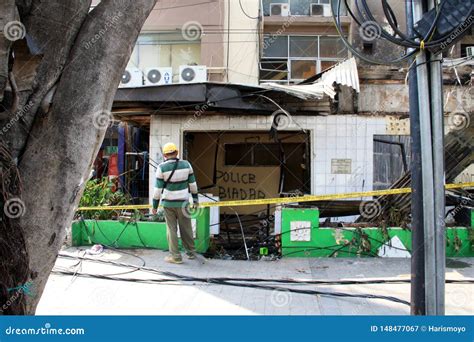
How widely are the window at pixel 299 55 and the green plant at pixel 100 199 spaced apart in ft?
31.5

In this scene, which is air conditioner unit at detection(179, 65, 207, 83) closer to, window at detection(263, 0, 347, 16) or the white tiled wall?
the white tiled wall

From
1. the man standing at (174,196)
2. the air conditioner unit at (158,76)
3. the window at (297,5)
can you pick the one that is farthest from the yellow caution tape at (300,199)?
the window at (297,5)

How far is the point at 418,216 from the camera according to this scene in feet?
10.9

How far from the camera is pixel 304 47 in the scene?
17.2 metres

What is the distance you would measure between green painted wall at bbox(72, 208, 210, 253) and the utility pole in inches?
203

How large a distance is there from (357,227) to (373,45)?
10.9m

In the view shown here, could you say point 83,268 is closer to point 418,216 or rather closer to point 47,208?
point 47,208

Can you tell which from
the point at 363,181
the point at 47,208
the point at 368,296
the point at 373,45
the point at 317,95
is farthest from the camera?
the point at 373,45

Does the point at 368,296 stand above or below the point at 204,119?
below

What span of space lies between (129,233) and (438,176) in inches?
247

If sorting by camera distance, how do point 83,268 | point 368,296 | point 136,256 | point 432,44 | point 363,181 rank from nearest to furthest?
point 432,44 → point 368,296 → point 83,268 → point 136,256 → point 363,181

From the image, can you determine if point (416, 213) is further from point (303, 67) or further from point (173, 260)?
point (303, 67)

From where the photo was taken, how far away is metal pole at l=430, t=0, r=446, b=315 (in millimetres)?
3203

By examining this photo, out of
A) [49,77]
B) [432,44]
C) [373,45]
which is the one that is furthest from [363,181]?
Result: [373,45]
